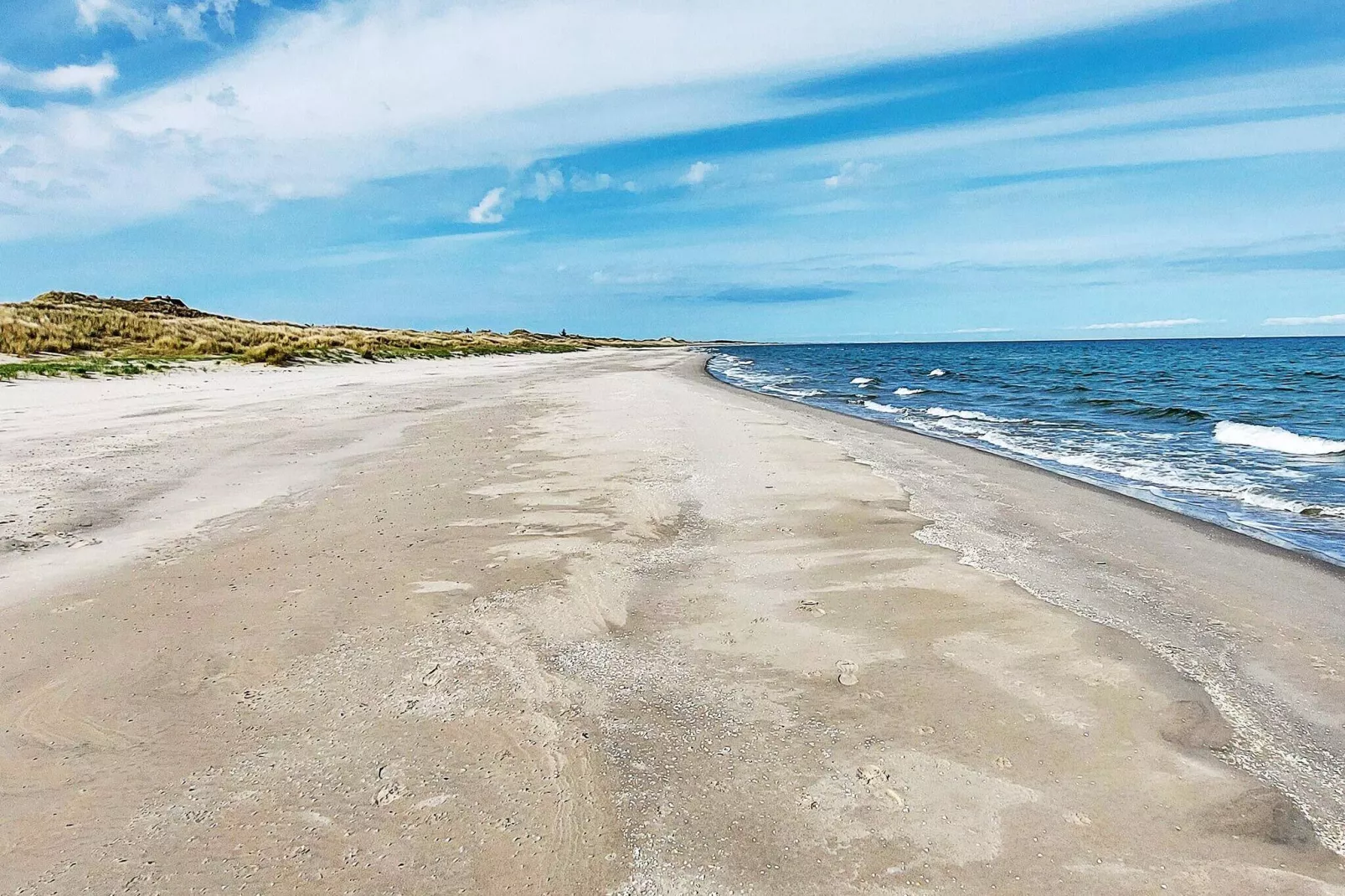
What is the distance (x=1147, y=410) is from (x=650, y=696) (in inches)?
843

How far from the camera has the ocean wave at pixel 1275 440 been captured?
13.2 m

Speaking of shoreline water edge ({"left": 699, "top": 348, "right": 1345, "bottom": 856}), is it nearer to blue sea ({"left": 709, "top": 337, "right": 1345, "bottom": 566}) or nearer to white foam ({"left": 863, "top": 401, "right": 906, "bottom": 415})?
blue sea ({"left": 709, "top": 337, "right": 1345, "bottom": 566})

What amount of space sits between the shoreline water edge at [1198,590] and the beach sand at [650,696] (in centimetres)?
3

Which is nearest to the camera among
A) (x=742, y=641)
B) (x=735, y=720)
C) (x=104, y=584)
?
(x=735, y=720)

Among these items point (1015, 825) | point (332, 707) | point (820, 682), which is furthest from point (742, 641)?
point (332, 707)

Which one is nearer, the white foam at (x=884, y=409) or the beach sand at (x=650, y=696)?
the beach sand at (x=650, y=696)

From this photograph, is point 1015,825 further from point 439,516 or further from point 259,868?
point 439,516

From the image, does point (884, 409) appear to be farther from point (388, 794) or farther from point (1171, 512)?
point (388, 794)

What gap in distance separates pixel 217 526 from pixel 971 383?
3349cm

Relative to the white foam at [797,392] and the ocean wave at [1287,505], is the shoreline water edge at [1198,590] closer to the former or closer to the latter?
the ocean wave at [1287,505]

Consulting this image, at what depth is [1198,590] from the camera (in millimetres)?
5602

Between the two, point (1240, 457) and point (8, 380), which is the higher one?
point (8, 380)

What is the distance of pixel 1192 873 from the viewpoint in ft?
8.73

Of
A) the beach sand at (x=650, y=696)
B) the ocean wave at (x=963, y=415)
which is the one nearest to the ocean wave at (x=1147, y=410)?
the ocean wave at (x=963, y=415)
